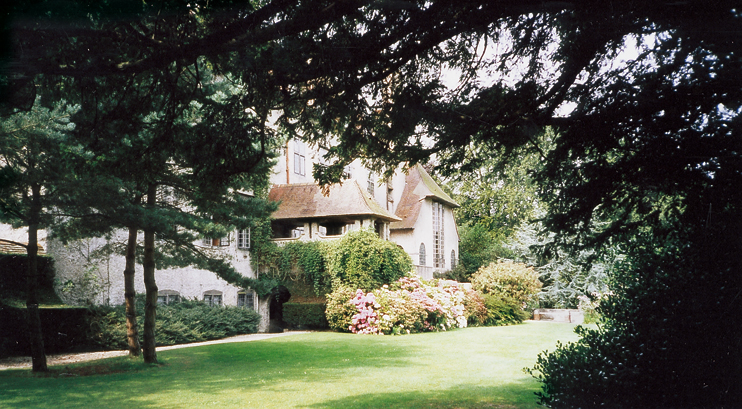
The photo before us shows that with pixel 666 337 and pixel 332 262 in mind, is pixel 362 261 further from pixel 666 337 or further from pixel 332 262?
pixel 666 337

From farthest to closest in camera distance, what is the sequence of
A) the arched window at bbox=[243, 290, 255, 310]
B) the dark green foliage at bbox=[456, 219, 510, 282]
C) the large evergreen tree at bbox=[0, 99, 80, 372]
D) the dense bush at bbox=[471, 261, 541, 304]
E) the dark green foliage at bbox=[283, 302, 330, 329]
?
the dark green foliage at bbox=[456, 219, 510, 282]
the dense bush at bbox=[471, 261, 541, 304]
the arched window at bbox=[243, 290, 255, 310]
the dark green foliage at bbox=[283, 302, 330, 329]
the large evergreen tree at bbox=[0, 99, 80, 372]

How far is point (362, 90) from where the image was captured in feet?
20.0

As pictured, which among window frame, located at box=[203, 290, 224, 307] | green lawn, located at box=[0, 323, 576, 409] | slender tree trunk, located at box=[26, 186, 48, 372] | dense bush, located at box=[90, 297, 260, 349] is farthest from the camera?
window frame, located at box=[203, 290, 224, 307]

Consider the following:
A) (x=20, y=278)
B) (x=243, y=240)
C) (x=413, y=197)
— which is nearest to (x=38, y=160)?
(x=20, y=278)

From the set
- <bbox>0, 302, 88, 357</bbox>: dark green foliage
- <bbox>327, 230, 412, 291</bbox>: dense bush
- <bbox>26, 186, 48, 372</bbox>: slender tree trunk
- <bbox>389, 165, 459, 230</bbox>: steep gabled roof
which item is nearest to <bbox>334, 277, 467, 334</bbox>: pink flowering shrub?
<bbox>327, 230, 412, 291</bbox>: dense bush

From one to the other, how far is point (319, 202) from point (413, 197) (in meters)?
10.7

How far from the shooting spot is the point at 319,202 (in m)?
26.3

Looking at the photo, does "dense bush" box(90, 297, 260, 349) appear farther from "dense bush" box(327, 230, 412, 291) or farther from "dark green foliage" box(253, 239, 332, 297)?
"dense bush" box(327, 230, 412, 291)

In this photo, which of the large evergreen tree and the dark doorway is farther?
the dark doorway

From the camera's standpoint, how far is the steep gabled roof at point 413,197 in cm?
3391

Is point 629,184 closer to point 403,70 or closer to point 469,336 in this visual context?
point 403,70

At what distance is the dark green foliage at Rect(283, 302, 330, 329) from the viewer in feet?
77.6

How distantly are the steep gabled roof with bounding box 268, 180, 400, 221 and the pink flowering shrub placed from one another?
3930mm

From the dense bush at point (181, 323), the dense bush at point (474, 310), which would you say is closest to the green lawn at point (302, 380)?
the dense bush at point (181, 323)
